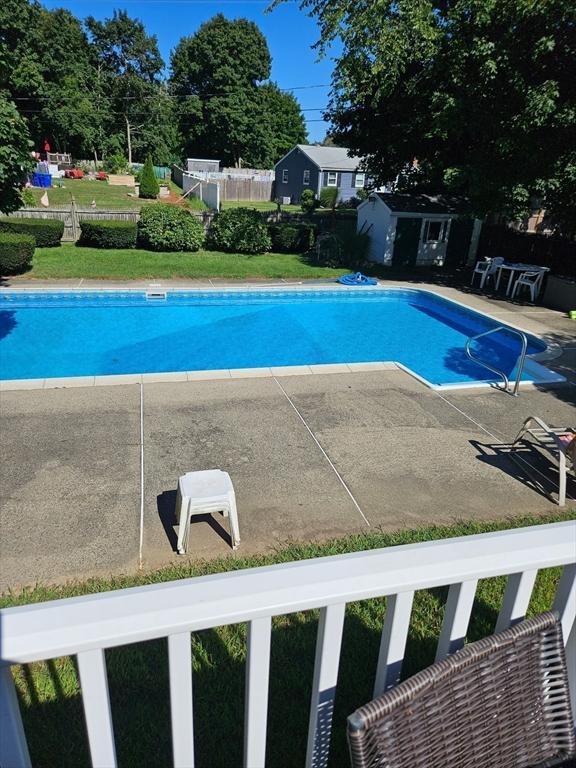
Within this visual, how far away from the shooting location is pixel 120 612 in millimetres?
979

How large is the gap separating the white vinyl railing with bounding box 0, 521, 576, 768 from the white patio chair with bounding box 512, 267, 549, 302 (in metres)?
14.7

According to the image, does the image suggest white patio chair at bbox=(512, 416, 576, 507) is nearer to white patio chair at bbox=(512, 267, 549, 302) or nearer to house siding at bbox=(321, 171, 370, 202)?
white patio chair at bbox=(512, 267, 549, 302)

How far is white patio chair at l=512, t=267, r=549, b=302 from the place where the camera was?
14.2 metres

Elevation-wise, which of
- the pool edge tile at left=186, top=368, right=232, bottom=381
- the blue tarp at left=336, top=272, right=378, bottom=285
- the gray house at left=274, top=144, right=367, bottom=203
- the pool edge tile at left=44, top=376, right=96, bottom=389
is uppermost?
the gray house at left=274, top=144, right=367, bottom=203

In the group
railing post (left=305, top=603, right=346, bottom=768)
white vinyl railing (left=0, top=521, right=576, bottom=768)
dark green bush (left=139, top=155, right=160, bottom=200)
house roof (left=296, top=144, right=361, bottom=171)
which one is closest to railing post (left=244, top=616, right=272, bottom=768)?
white vinyl railing (left=0, top=521, right=576, bottom=768)

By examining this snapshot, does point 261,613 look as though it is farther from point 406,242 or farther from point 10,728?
point 406,242

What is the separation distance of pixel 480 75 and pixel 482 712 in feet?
47.1

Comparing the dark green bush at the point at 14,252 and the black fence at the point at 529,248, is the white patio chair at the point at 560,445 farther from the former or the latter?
the dark green bush at the point at 14,252

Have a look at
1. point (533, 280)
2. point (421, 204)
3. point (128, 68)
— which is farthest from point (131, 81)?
point (533, 280)

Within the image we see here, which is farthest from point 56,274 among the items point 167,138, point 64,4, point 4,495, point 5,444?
point 64,4

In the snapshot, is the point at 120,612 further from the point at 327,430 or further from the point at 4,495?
the point at 327,430

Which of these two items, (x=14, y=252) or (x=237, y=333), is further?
(x=14, y=252)

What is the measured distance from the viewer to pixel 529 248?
52.1ft

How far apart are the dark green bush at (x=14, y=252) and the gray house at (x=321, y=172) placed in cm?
3073
